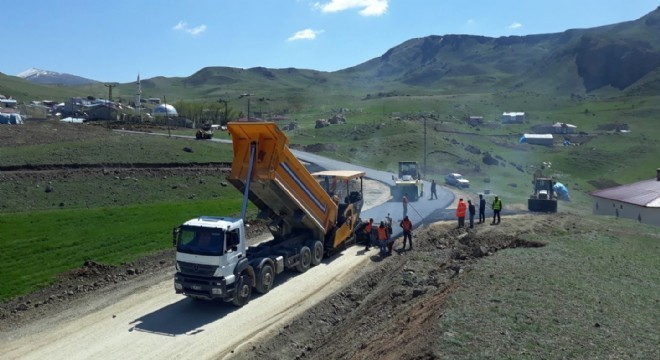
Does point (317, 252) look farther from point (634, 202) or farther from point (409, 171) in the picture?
point (634, 202)

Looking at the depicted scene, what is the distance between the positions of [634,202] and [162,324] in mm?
33984

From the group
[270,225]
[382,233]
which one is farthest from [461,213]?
[270,225]

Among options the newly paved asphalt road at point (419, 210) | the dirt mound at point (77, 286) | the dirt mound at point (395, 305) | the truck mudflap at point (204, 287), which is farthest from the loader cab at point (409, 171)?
the truck mudflap at point (204, 287)

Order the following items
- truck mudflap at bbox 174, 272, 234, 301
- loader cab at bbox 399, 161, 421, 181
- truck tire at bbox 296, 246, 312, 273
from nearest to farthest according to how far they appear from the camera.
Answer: truck mudflap at bbox 174, 272, 234, 301
truck tire at bbox 296, 246, 312, 273
loader cab at bbox 399, 161, 421, 181

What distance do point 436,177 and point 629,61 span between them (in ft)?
533

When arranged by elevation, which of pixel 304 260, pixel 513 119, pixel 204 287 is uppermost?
pixel 513 119

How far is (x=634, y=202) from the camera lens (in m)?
39.0

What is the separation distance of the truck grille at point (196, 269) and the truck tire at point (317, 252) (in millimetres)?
5692

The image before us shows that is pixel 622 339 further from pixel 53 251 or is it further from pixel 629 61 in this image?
Answer: pixel 629 61

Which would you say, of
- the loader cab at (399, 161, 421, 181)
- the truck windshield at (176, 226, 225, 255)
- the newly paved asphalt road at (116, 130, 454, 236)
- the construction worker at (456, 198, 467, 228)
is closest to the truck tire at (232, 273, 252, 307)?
the truck windshield at (176, 226, 225, 255)

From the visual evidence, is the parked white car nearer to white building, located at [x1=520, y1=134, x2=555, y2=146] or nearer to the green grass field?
the green grass field

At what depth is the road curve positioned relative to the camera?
14141mm

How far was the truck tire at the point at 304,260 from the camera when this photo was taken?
66.9 ft

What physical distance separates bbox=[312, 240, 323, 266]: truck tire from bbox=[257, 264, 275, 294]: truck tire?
2.85 meters
